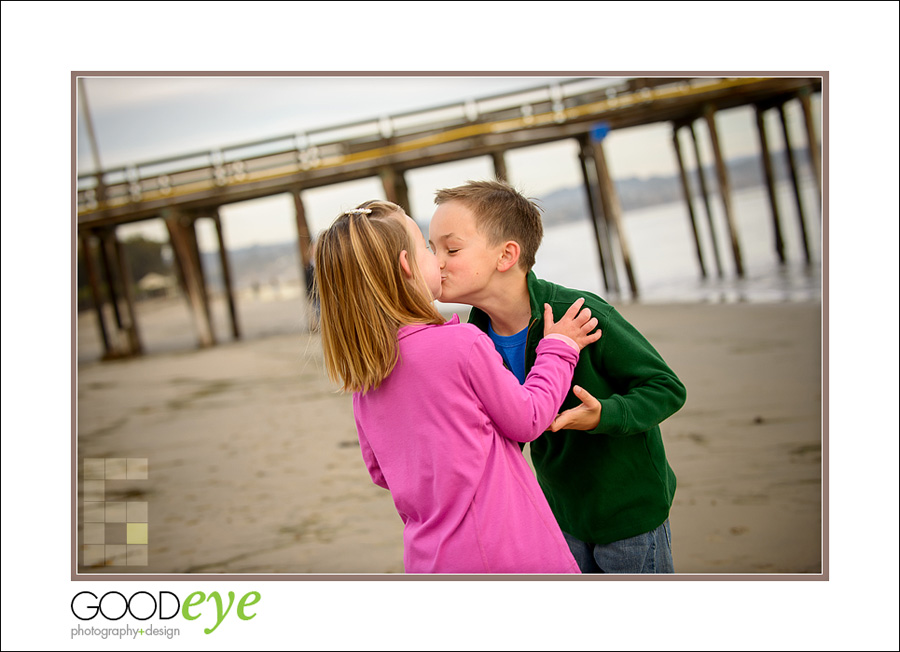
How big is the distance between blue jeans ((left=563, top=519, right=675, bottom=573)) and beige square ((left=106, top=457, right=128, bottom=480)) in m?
2.00

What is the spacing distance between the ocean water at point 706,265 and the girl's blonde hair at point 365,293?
0.97 meters

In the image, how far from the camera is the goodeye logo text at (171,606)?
260 centimetres

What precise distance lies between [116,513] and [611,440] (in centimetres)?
211

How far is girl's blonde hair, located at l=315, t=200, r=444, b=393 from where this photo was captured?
1.52 metres

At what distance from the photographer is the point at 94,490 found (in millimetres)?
3049

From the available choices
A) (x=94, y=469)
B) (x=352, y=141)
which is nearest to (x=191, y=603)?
(x=94, y=469)

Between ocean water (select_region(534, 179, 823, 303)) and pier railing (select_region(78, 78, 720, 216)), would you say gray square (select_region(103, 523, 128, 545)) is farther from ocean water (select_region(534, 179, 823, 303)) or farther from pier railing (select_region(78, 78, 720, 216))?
pier railing (select_region(78, 78, 720, 216))

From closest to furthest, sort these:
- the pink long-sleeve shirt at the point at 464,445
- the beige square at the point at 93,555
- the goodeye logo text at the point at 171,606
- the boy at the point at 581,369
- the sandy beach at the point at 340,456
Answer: the pink long-sleeve shirt at the point at 464,445
the boy at the point at 581,369
the goodeye logo text at the point at 171,606
the beige square at the point at 93,555
the sandy beach at the point at 340,456

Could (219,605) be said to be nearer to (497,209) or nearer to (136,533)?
(136,533)

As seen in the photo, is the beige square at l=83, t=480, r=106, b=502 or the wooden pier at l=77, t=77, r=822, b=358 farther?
the wooden pier at l=77, t=77, r=822, b=358

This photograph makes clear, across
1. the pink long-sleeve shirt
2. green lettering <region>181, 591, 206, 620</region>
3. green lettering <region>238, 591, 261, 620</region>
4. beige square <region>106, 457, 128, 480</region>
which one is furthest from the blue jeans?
beige square <region>106, 457, 128, 480</region>

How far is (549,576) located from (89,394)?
4.90 m

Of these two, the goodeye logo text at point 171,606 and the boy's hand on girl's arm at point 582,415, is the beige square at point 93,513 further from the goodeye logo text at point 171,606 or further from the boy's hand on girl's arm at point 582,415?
the boy's hand on girl's arm at point 582,415

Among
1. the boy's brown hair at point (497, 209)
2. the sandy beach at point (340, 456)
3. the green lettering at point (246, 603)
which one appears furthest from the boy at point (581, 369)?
the green lettering at point (246, 603)
